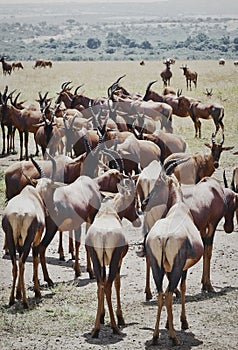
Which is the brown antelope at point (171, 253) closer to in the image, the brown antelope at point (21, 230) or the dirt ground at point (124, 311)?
the dirt ground at point (124, 311)

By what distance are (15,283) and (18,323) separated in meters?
0.79

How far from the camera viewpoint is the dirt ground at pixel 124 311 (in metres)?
8.57

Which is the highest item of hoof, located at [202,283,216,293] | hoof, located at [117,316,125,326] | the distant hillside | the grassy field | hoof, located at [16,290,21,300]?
hoof, located at [117,316,125,326]

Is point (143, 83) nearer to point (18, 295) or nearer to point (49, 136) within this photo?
point (49, 136)

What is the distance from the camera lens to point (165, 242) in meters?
8.43

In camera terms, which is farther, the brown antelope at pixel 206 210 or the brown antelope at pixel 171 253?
the brown antelope at pixel 206 210

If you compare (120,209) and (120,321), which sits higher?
(120,209)

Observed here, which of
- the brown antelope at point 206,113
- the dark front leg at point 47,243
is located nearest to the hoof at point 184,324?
the dark front leg at point 47,243

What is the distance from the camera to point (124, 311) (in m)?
9.70

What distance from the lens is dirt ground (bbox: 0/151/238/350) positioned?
28.1 ft

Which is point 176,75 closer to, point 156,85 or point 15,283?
point 156,85

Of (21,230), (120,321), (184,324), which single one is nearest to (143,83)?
(21,230)

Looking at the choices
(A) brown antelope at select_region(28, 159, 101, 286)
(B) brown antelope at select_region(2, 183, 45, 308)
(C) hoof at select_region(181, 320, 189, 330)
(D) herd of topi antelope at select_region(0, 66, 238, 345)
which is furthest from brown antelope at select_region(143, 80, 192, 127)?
(C) hoof at select_region(181, 320, 189, 330)

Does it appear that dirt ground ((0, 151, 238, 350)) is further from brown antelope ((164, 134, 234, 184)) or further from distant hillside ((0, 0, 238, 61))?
distant hillside ((0, 0, 238, 61))
